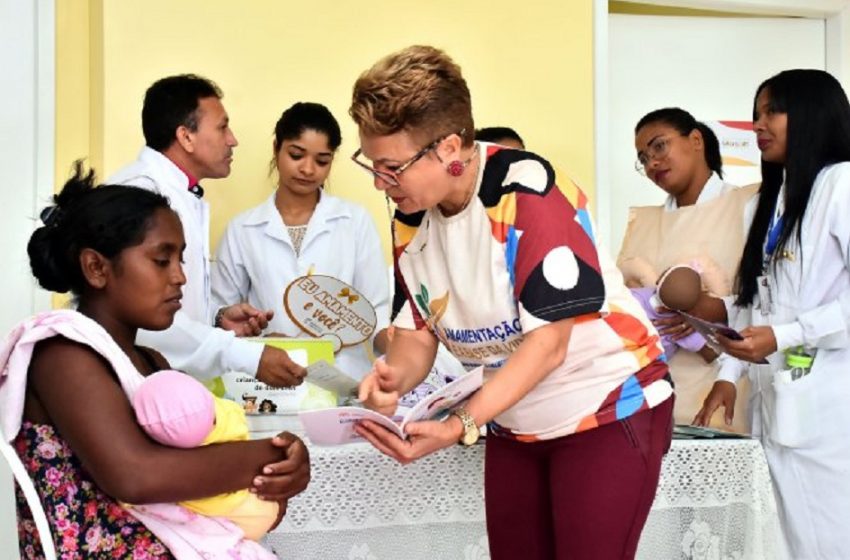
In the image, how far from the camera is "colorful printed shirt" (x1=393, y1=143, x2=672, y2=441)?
1860 mm

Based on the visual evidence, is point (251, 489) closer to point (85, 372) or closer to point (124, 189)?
point (85, 372)

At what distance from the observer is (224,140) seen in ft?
10.6

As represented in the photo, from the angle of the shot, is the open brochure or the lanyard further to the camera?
the lanyard

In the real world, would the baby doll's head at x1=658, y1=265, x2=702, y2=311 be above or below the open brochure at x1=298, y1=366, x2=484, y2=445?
above

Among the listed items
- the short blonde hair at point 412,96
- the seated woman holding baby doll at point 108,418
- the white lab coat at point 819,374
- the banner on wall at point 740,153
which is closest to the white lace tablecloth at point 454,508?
the white lab coat at point 819,374

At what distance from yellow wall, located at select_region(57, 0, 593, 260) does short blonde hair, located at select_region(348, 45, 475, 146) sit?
2.29 meters

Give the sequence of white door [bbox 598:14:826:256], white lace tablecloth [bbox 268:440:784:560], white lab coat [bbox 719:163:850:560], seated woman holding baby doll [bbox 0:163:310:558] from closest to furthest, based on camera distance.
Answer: seated woman holding baby doll [bbox 0:163:310:558]
white lace tablecloth [bbox 268:440:784:560]
white lab coat [bbox 719:163:850:560]
white door [bbox 598:14:826:256]

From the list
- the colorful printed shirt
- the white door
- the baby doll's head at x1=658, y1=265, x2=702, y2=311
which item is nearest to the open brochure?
the colorful printed shirt

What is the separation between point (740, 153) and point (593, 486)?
354 cm

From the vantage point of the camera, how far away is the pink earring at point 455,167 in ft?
6.24

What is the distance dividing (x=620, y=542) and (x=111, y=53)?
2764 mm

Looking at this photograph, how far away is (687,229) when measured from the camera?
3.58m

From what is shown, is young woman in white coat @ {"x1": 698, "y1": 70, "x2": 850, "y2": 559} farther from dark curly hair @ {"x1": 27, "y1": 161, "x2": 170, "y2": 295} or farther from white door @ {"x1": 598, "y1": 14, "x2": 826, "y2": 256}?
white door @ {"x1": 598, "y1": 14, "x2": 826, "y2": 256}

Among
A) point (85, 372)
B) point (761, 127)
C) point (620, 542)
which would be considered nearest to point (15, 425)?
point (85, 372)
